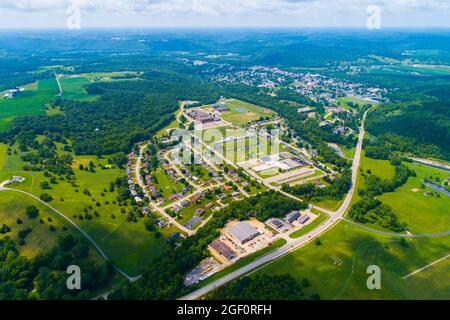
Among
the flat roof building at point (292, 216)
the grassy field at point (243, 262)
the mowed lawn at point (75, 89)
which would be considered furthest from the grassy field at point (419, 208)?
the mowed lawn at point (75, 89)

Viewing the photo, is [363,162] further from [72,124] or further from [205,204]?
[72,124]

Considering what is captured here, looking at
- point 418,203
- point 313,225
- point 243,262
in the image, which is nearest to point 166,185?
point 243,262

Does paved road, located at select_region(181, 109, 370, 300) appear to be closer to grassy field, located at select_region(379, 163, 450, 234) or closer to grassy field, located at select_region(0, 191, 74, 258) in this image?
grassy field, located at select_region(379, 163, 450, 234)

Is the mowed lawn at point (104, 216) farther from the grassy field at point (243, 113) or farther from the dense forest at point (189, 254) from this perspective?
the grassy field at point (243, 113)

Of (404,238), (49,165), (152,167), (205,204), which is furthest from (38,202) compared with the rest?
(404,238)

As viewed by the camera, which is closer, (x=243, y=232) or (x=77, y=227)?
(x=243, y=232)

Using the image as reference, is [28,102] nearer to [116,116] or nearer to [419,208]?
[116,116]
